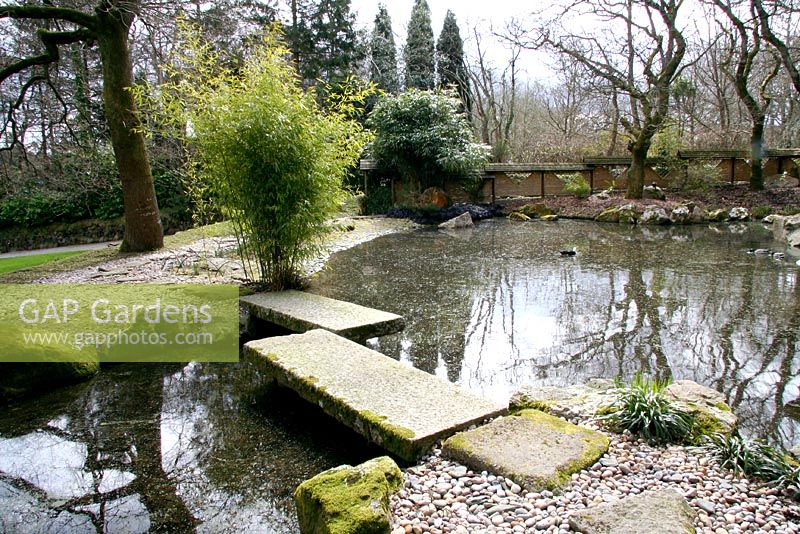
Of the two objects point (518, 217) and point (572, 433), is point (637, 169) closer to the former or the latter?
point (518, 217)

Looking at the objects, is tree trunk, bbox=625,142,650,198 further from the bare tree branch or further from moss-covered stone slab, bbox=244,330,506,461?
moss-covered stone slab, bbox=244,330,506,461

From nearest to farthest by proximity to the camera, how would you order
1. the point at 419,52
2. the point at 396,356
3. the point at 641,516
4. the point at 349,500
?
the point at 641,516 < the point at 349,500 < the point at 396,356 < the point at 419,52

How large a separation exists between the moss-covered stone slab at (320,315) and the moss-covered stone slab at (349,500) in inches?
68.3

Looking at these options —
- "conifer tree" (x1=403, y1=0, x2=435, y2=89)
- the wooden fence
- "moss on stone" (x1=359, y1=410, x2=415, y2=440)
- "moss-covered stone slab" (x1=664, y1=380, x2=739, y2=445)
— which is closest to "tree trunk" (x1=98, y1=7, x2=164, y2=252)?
"moss on stone" (x1=359, y1=410, x2=415, y2=440)

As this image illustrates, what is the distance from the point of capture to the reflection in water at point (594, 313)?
3.30m

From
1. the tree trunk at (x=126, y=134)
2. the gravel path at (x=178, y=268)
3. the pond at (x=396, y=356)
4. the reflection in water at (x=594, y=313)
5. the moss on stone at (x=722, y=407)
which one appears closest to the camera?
the pond at (x=396, y=356)

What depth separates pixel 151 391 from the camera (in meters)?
3.23

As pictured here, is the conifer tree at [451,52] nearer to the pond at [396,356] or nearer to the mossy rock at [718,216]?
the mossy rock at [718,216]

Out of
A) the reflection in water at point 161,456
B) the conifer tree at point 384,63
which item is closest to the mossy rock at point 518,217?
the conifer tree at point 384,63

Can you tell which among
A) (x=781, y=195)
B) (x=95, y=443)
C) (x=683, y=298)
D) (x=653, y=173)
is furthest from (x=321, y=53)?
(x=95, y=443)

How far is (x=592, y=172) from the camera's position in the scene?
15.1m

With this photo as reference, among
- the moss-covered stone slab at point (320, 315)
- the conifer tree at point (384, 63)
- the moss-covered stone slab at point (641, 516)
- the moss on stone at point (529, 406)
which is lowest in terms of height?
the moss on stone at point (529, 406)

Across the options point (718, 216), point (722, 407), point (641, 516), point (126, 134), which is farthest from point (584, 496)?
point (718, 216)

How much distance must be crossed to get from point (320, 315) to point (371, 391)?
4.79 ft
